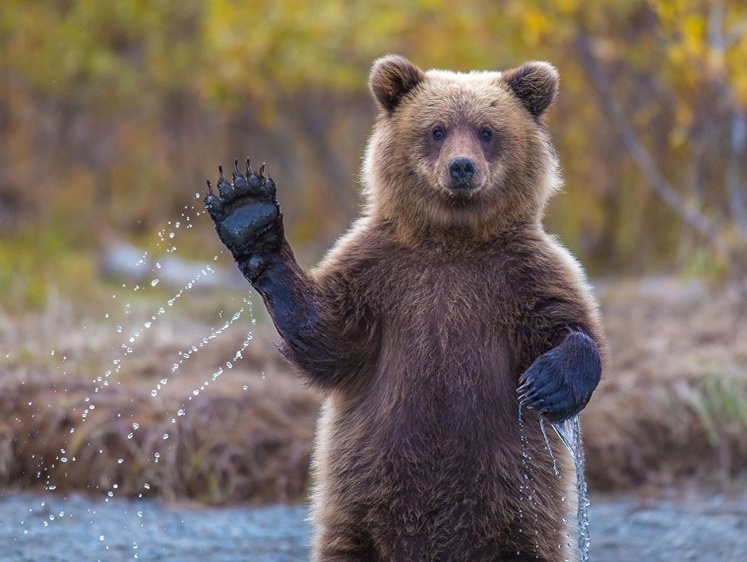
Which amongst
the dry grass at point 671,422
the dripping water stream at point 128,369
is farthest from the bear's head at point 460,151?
the dry grass at point 671,422

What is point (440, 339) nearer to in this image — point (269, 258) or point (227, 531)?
point (269, 258)

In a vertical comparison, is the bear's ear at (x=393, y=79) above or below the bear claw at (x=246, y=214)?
above

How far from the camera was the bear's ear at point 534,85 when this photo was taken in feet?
14.4

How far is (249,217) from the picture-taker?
4066mm

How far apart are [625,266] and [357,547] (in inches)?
364

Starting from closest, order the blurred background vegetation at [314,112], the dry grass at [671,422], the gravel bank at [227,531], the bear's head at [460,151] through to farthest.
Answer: the bear's head at [460,151], the gravel bank at [227,531], the dry grass at [671,422], the blurred background vegetation at [314,112]

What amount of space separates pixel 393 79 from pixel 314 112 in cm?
885

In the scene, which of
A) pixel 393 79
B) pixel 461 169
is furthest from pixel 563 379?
pixel 393 79

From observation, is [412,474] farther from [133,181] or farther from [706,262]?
[133,181]

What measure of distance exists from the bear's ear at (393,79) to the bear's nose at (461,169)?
49cm

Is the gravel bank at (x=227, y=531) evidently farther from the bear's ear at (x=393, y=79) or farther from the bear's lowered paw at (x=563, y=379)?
the bear's ear at (x=393, y=79)

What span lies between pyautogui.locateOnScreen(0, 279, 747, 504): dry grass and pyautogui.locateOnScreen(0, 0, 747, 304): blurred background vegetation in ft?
5.65

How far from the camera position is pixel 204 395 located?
23.6 ft

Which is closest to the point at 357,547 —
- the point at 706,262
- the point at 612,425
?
the point at 612,425
